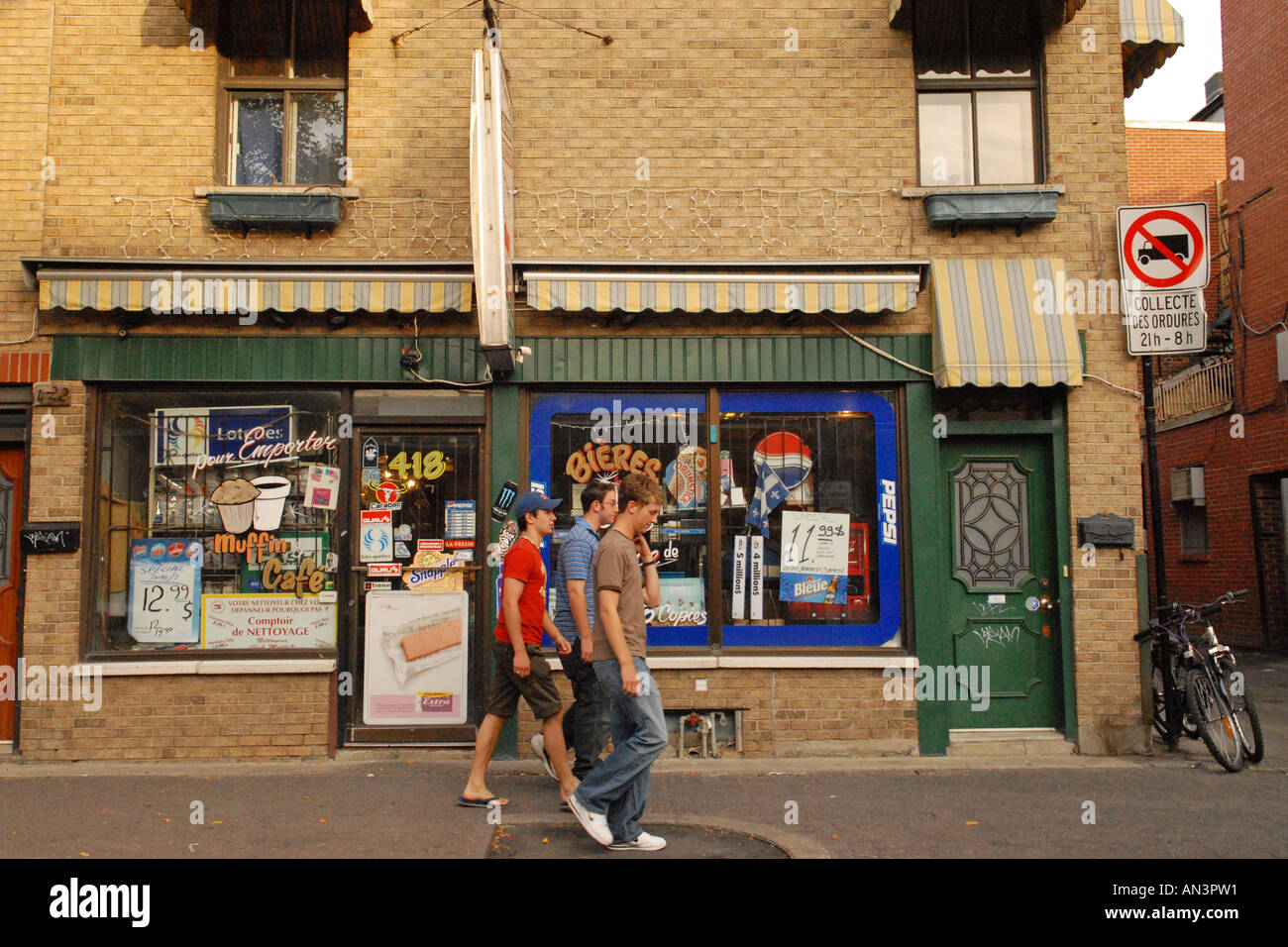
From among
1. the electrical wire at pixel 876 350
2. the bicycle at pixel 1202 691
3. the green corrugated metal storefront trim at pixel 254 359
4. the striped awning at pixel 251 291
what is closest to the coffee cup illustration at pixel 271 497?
the green corrugated metal storefront trim at pixel 254 359

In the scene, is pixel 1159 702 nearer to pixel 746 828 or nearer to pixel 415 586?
pixel 746 828

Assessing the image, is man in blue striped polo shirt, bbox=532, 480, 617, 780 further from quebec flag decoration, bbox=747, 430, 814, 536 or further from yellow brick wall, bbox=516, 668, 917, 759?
quebec flag decoration, bbox=747, 430, 814, 536

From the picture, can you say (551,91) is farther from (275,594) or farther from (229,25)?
(275,594)

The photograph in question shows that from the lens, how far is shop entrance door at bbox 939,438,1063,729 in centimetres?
753

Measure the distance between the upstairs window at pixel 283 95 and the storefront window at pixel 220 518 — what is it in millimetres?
1839

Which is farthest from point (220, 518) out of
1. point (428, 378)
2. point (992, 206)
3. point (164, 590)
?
point (992, 206)

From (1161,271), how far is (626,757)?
18.5ft

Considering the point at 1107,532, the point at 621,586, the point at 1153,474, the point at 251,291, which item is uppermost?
the point at 251,291

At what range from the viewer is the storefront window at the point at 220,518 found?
7473mm

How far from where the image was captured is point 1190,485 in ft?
53.4

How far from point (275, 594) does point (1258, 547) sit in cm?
1372

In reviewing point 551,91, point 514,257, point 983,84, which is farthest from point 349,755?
point 983,84

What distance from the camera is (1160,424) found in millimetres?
17844

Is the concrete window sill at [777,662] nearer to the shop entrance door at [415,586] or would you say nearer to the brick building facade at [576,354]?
the brick building facade at [576,354]
